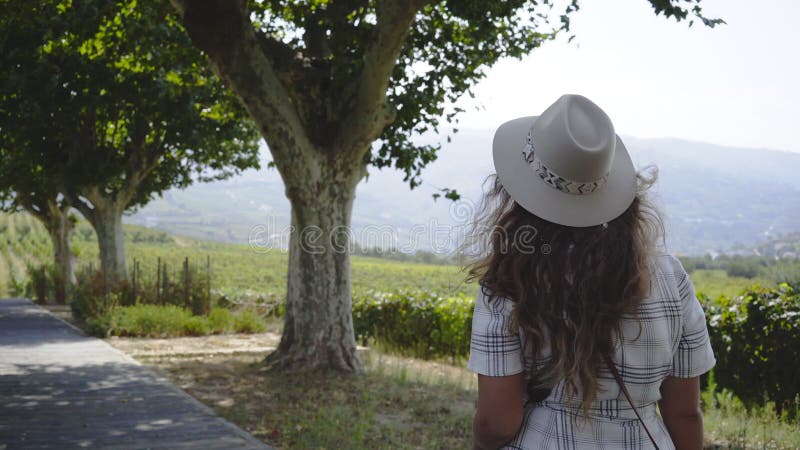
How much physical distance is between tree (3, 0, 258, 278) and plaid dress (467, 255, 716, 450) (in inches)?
450

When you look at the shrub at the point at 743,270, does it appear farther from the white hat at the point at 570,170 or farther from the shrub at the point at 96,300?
the white hat at the point at 570,170

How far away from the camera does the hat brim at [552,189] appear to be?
211 centimetres

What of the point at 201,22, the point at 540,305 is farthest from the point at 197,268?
the point at 540,305

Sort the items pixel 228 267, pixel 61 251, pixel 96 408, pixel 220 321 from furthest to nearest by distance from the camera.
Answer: pixel 228 267 → pixel 61 251 → pixel 220 321 → pixel 96 408

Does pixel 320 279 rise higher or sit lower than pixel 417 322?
higher

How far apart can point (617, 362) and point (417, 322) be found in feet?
43.4

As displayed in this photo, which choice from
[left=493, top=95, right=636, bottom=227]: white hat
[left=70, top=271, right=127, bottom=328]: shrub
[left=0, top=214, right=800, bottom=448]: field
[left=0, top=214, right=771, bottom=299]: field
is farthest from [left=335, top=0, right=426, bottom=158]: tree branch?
[left=0, top=214, right=771, bottom=299]: field

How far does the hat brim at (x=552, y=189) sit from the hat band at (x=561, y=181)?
13 millimetres

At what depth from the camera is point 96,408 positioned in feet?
26.1

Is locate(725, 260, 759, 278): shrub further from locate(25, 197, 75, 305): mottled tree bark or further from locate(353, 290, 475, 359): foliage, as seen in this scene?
locate(25, 197, 75, 305): mottled tree bark

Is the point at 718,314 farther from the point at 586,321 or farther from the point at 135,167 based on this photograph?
the point at 135,167

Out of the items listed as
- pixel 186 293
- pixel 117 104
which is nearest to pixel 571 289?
pixel 186 293

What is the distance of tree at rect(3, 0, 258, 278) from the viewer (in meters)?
13.4

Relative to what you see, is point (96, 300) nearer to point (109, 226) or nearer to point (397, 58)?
point (109, 226)
